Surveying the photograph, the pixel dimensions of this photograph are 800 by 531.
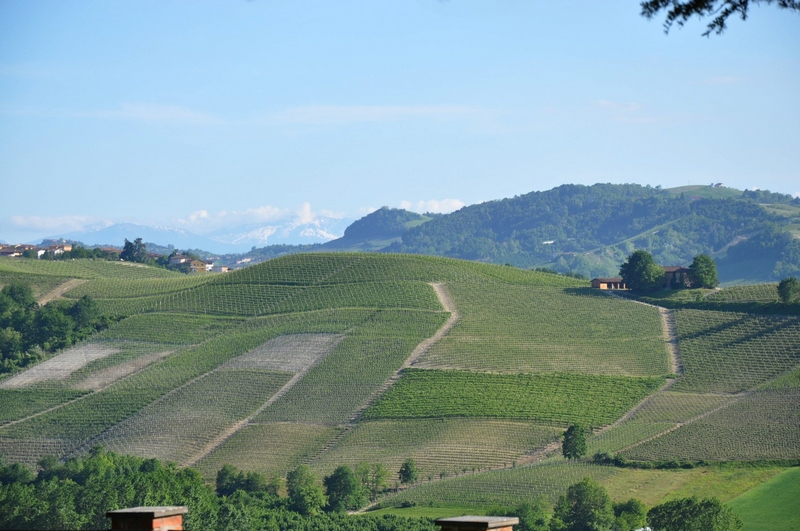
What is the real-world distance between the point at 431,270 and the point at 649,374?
118 feet

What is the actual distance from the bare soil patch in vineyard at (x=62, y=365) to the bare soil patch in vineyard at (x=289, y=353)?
11.9 metres

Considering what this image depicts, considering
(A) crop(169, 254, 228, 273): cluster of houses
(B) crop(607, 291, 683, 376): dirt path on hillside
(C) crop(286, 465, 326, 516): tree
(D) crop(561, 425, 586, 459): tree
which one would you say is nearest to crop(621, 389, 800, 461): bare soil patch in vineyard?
(D) crop(561, 425, 586, 459): tree

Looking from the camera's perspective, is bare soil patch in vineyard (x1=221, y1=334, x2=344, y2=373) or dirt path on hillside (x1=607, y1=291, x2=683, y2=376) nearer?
dirt path on hillside (x1=607, y1=291, x2=683, y2=376)

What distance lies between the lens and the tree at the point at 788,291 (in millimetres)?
89875

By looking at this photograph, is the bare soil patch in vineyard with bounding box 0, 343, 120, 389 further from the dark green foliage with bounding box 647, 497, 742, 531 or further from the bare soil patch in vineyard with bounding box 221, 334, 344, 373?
the dark green foliage with bounding box 647, 497, 742, 531

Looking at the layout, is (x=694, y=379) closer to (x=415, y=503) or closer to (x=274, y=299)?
(x=415, y=503)

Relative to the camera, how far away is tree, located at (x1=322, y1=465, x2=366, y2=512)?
59.1 m

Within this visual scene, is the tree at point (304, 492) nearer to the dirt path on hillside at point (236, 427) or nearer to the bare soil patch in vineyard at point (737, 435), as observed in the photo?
the dirt path on hillside at point (236, 427)

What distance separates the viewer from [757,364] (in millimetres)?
77875

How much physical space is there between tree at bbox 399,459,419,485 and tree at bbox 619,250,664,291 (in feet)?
156

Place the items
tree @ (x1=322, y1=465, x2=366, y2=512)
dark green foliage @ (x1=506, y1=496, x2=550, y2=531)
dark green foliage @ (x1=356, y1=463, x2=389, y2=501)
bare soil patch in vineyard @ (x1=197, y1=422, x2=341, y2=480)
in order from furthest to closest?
bare soil patch in vineyard @ (x1=197, y1=422, x2=341, y2=480) → dark green foliage @ (x1=356, y1=463, x2=389, y2=501) → tree @ (x1=322, y1=465, x2=366, y2=512) → dark green foliage @ (x1=506, y1=496, x2=550, y2=531)

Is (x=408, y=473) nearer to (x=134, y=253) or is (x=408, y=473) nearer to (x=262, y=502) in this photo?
(x=262, y=502)

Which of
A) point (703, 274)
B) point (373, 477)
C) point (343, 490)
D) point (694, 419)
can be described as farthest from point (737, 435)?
point (703, 274)

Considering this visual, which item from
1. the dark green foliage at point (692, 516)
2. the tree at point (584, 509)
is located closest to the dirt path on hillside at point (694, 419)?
the tree at point (584, 509)
